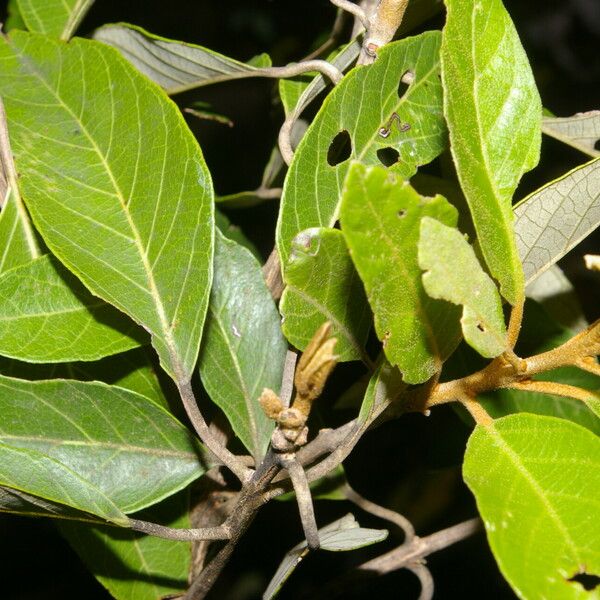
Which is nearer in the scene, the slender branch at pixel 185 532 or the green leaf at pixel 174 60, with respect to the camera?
the slender branch at pixel 185 532

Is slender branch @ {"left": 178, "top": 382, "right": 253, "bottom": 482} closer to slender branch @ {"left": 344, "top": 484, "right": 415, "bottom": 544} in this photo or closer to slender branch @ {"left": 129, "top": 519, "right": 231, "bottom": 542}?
slender branch @ {"left": 129, "top": 519, "right": 231, "bottom": 542}

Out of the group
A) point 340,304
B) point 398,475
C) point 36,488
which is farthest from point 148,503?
point 398,475

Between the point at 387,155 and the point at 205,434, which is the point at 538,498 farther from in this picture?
the point at 387,155

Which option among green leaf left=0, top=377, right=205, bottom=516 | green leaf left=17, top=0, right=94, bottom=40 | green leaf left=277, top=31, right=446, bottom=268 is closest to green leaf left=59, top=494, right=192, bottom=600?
green leaf left=0, top=377, right=205, bottom=516

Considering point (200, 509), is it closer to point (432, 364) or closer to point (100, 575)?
point (100, 575)

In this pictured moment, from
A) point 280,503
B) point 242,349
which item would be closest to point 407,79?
point 242,349

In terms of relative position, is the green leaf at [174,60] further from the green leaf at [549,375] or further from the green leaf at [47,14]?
the green leaf at [549,375]

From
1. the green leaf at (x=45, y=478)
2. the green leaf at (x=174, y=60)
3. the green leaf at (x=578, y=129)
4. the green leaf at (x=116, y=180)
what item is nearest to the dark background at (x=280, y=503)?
the green leaf at (x=174, y=60)
